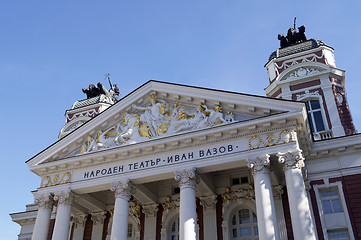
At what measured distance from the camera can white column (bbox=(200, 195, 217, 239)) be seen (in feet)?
76.8

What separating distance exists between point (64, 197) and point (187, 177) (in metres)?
8.19

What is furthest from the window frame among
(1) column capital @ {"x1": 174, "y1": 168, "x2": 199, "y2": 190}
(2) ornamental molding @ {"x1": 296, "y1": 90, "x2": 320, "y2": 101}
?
(2) ornamental molding @ {"x1": 296, "y1": 90, "x2": 320, "y2": 101}

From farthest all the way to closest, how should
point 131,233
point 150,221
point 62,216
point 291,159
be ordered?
1. point 131,233
2. point 150,221
3. point 62,216
4. point 291,159

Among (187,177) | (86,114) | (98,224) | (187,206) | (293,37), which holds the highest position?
(293,37)

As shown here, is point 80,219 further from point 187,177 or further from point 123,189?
point 187,177

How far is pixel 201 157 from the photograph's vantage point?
835 inches

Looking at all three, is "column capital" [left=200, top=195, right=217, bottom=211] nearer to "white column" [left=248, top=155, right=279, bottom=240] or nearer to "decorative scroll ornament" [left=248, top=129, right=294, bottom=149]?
"white column" [left=248, top=155, right=279, bottom=240]

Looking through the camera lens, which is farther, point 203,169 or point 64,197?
point 64,197

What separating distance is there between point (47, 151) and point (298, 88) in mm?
19321

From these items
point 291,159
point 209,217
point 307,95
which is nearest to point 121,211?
point 209,217

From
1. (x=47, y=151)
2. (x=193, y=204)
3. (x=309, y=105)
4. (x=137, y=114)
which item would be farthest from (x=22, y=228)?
(x=309, y=105)

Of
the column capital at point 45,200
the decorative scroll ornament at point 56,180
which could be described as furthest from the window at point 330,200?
the column capital at point 45,200

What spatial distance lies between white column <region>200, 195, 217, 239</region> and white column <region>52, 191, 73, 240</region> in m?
8.47

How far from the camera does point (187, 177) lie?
2089cm
